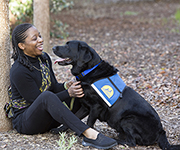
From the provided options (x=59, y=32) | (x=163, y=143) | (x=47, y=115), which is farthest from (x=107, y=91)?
(x=59, y=32)

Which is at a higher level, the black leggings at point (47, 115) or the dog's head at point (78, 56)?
the dog's head at point (78, 56)

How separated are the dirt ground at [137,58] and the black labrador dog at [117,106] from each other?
0.18m

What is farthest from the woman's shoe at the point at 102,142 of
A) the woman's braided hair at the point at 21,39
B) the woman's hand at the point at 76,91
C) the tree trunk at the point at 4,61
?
the tree trunk at the point at 4,61

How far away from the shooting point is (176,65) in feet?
19.6

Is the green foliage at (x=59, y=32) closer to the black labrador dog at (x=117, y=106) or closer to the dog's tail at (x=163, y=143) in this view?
the black labrador dog at (x=117, y=106)

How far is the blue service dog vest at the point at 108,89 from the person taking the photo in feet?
10.2

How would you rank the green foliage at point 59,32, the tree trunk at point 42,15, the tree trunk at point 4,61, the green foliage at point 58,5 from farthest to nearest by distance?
1. the green foliage at point 59,32
2. the green foliage at point 58,5
3. the tree trunk at point 42,15
4. the tree trunk at point 4,61

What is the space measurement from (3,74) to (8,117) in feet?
1.93

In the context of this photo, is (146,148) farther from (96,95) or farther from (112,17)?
(112,17)

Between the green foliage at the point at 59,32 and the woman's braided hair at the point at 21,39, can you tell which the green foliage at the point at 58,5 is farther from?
the woman's braided hair at the point at 21,39

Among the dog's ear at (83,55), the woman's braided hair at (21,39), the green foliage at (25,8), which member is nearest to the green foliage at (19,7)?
the green foliage at (25,8)

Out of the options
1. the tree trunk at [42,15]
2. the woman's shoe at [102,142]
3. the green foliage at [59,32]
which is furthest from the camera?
the green foliage at [59,32]

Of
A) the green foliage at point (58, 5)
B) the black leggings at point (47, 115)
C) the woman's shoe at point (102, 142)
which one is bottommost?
the woman's shoe at point (102, 142)

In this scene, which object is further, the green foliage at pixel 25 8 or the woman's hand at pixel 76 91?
the green foliage at pixel 25 8
